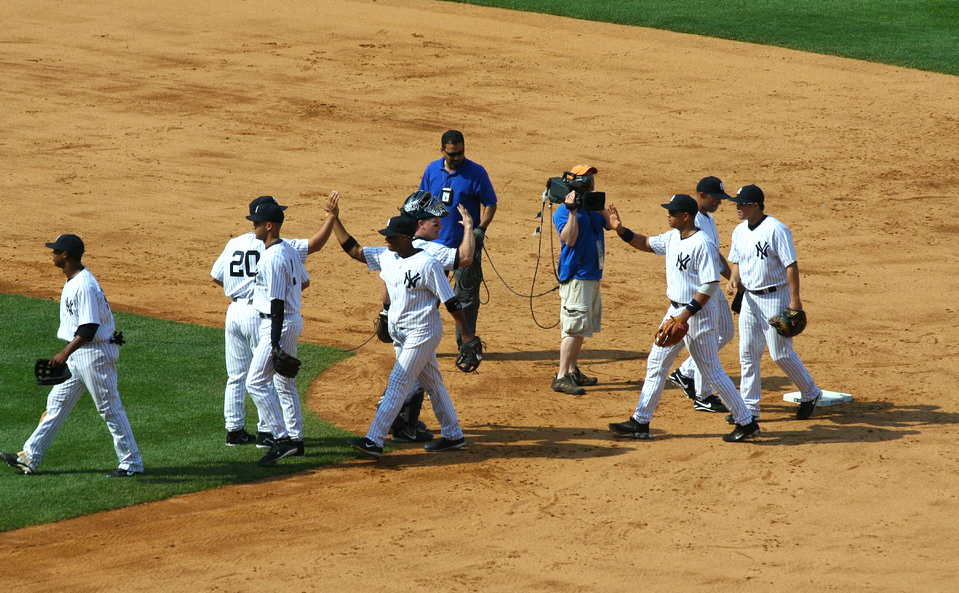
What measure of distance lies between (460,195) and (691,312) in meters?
3.03

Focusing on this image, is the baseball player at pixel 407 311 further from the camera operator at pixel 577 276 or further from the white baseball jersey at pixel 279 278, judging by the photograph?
the camera operator at pixel 577 276

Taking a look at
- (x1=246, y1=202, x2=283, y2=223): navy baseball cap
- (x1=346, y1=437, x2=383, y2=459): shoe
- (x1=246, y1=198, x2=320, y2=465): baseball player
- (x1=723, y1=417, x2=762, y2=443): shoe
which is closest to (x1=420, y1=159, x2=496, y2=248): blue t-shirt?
(x1=246, y1=198, x2=320, y2=465): baseball player

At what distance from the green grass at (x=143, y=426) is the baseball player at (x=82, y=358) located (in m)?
0.29

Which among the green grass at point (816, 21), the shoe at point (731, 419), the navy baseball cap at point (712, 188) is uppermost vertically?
the green grass at point (816, 21)

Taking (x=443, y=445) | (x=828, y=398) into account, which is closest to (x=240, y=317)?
(x=443, y=445)

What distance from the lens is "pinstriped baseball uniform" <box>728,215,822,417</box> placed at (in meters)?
9.32

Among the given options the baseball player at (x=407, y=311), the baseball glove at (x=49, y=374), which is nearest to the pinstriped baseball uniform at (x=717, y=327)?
the baseball player at (x=407, y=311)

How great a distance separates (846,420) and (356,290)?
6214 millimetres

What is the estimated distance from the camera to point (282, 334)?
329 inches

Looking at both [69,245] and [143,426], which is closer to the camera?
[69,245]

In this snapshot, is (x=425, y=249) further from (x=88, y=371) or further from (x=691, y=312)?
(x=88, y=371)

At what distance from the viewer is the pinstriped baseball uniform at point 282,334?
324 inches

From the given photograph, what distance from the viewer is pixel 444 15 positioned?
2517 cm

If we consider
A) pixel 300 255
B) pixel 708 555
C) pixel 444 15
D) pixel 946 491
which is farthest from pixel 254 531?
pixel 444 15
